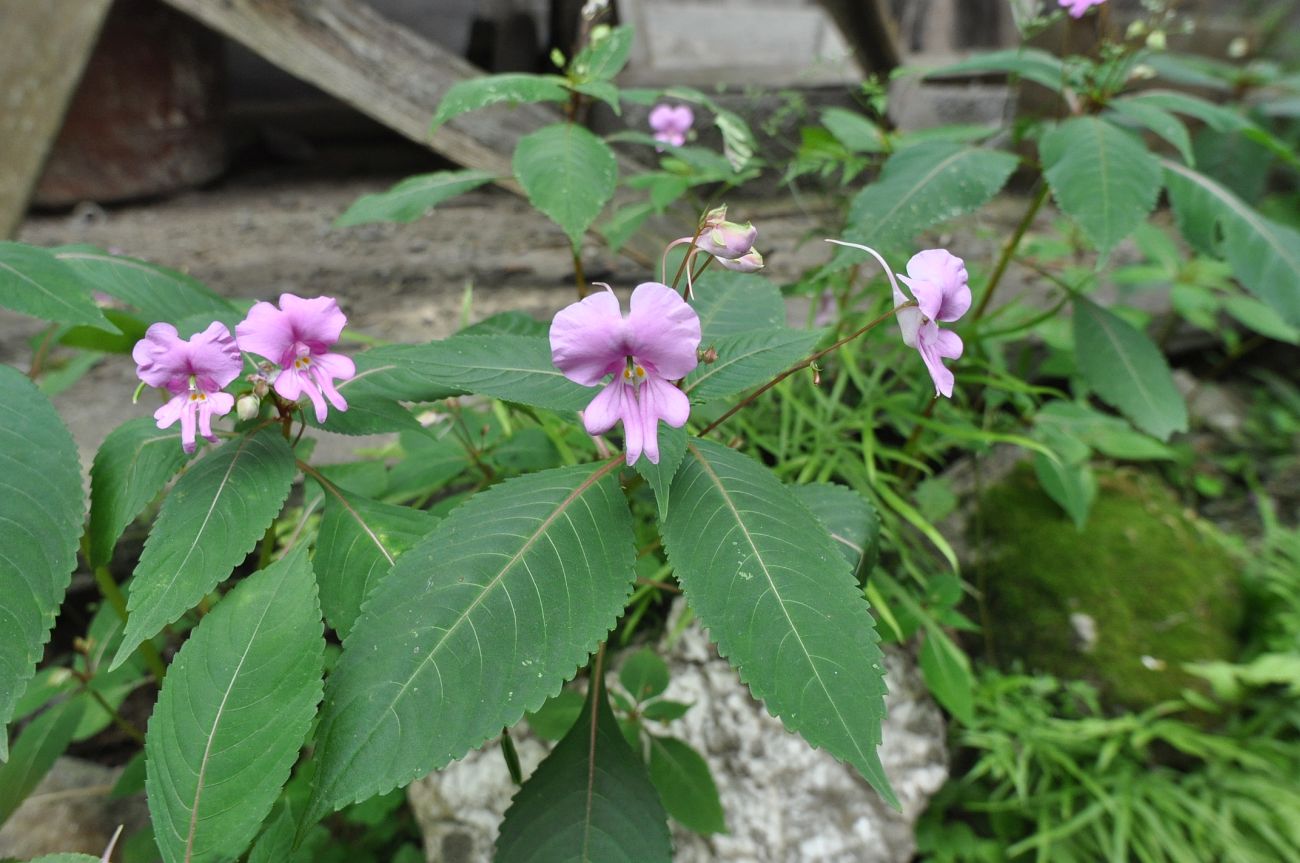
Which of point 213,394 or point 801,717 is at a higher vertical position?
point 213,394

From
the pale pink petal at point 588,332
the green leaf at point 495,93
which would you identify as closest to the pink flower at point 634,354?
the pale pink petal at point 588,332

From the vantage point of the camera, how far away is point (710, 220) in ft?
2.72

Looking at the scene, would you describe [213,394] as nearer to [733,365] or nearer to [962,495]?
[733,365]

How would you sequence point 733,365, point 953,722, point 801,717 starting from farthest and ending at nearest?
point 953,722 → point 733,365 → point 801,717

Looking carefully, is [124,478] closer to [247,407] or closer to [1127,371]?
[247,407]

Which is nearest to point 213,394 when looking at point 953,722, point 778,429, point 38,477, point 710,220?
point 38,477

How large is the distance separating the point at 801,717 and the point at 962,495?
1494 mm

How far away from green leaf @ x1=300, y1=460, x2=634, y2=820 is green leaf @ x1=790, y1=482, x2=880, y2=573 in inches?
13.0

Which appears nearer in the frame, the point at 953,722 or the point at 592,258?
the point at 953,722

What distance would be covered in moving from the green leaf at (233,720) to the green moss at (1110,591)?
1578mm

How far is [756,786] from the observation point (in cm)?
140

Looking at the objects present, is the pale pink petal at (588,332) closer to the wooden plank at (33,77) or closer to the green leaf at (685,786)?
the green leaf at (685,786)

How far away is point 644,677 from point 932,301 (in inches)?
30.2

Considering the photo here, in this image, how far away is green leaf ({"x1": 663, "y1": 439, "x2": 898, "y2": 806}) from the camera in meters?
0.69
